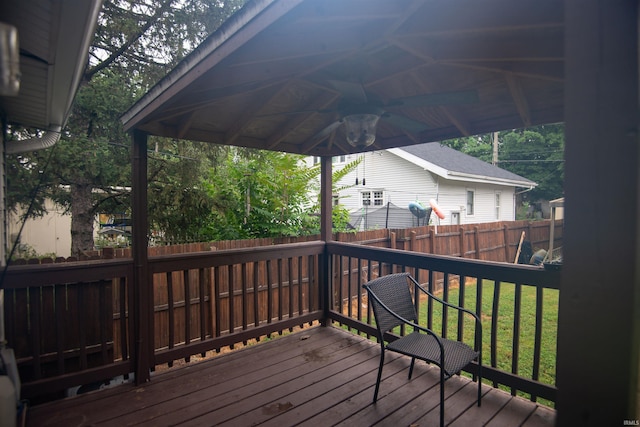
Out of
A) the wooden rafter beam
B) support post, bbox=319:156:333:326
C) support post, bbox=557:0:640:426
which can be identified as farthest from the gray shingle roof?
support post, bbox=557:0:640:426

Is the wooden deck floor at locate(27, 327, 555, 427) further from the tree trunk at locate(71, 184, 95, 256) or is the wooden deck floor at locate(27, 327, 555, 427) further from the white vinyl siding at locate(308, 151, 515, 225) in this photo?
the white vinyl siding at locate(308, 151, 515, 225)

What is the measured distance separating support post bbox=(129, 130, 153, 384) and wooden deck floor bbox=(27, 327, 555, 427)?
0.22m

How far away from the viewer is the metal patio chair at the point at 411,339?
2031 mm

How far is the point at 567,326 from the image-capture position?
2.67ft

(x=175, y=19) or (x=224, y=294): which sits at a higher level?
(x=175, y=19)

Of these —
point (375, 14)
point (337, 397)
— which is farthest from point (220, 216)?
point (375, 14)

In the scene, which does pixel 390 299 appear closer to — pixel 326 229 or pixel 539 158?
pixel 326 229

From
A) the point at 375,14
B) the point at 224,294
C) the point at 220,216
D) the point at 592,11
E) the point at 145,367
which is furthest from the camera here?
the point at 220,216

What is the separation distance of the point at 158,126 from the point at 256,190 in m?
2.68

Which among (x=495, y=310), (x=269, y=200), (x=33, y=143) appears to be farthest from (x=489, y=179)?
(x=33, y=143)

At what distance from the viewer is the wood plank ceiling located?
1538 millimetres

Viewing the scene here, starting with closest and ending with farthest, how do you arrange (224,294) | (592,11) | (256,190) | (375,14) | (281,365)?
(592,11) → (375,14) → (281,365) → (224,294) → (256,190)

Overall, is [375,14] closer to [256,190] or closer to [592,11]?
Answer: [592,11]

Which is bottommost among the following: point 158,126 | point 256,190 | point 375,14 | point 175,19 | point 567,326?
point 567,326
